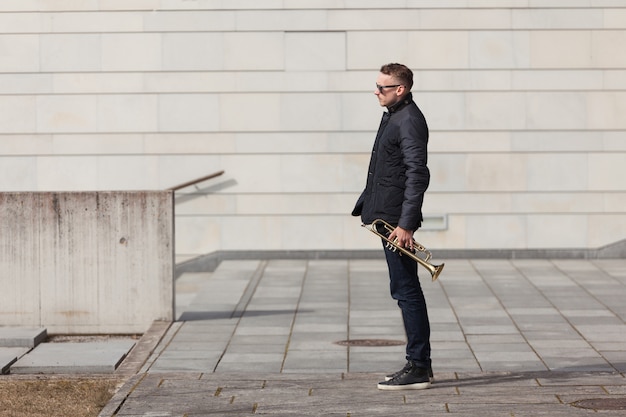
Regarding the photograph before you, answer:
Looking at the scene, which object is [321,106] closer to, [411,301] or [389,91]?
[389,91]

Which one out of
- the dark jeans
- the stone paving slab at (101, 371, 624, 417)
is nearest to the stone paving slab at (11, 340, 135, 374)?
the stone paving slab at (101, 371, 624, 417)

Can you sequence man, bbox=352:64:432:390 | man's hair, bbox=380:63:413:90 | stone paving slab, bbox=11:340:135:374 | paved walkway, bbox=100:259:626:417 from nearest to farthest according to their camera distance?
paved walkway, bbox=100:259:626:417 < man, bbox=352:64:432:390 < man's hair, bbox=380:63:413:90 < stone paving slab, bbox=11:340:135:374

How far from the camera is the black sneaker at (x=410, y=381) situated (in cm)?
A: 833

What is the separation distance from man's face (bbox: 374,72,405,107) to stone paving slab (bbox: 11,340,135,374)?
2.91 metres

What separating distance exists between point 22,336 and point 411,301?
3863 mm

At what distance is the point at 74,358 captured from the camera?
9938 millimetres

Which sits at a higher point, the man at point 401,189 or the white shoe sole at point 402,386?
the man at point 401,189

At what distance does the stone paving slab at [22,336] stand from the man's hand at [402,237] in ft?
12.6

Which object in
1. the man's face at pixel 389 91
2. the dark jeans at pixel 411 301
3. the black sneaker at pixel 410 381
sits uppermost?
the man's face at pixel 389 91

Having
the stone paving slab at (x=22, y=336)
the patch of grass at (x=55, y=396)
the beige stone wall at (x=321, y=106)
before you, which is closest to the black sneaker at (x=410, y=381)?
the patch of grass at (x=55, y=396)

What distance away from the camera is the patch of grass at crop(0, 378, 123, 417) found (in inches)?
313

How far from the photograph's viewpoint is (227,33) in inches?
668

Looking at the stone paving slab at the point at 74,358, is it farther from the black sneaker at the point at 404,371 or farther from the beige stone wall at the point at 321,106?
the beige stone wall at the point at 321,106

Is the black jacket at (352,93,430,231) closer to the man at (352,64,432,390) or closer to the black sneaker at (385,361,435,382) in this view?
the man at (352,64,432,390)
